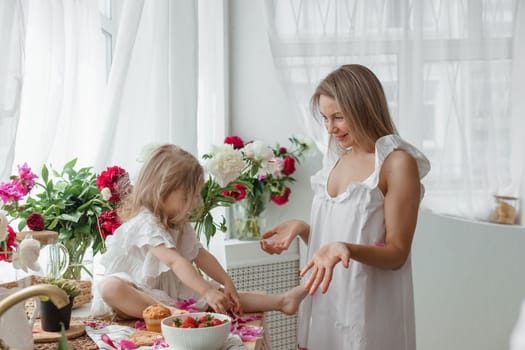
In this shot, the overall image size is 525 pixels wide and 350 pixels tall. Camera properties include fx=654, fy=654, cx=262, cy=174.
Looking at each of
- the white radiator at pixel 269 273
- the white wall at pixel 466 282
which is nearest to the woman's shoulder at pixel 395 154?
the white radiator at pixel 269 273

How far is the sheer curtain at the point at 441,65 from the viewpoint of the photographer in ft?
10.7

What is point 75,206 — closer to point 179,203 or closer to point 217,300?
point 179,203

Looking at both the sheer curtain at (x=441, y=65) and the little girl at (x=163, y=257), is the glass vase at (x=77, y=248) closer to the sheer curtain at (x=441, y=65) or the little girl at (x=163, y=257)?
the little girl at (x=163, y=257)

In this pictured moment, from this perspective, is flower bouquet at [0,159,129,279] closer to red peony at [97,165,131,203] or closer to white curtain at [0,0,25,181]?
red peony at [97,165,131,203]

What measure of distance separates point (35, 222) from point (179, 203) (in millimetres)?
366

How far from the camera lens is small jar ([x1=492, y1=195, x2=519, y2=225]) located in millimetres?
3242

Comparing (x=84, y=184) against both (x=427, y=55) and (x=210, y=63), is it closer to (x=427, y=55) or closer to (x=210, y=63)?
(x=210, y=63)

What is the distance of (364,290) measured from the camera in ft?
5.80

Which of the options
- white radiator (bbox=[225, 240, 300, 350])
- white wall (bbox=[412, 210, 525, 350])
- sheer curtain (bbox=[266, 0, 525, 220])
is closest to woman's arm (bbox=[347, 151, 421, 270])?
white radiator (bbox=[225, 240, 300, 350])

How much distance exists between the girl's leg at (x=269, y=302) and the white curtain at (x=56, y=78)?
62 centimetres

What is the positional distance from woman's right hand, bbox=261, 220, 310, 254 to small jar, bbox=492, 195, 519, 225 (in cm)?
160

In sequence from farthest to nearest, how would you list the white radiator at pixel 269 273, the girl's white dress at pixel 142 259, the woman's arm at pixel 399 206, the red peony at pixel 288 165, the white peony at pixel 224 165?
the red peony at pixel 288 165
the white radiator at pixel 269 273
the white peony at pixel 224 165
the woman's arm at pixel 399 206
the girl's white dress at pixel 142 259

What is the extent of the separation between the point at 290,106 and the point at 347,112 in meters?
1.50

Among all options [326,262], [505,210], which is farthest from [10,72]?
[505,210]
